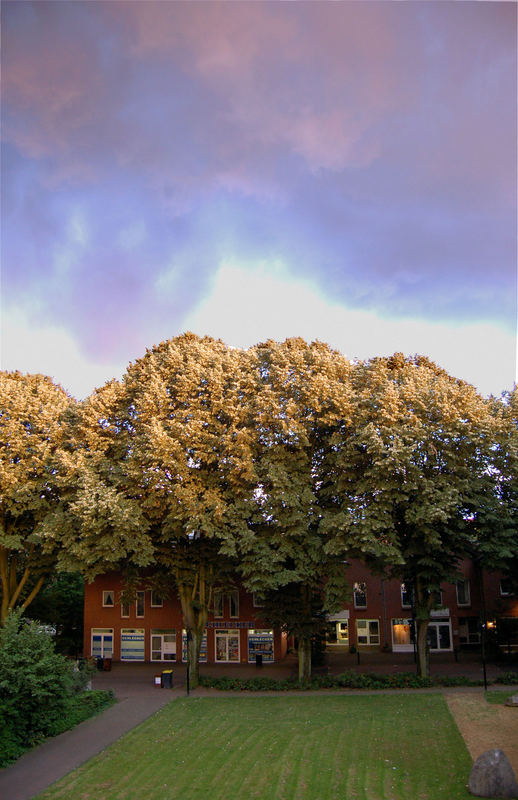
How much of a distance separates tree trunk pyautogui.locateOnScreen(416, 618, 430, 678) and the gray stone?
16024mm

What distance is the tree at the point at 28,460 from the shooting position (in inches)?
1284

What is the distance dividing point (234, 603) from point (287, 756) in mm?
24446

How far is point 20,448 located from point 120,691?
1334 centimetres

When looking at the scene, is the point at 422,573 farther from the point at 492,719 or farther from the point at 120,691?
the point at 120,691

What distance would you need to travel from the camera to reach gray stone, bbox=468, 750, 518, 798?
48.6ft

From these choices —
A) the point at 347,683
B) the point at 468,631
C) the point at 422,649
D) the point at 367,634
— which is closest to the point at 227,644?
the point at 367,634

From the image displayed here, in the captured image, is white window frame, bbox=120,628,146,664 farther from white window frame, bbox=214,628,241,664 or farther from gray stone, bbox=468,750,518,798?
gray stone, bbox=468,750,518,798

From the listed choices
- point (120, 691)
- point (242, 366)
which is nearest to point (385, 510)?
point (242, 366)

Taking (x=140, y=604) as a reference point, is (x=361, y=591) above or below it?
above

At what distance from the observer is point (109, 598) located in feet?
149

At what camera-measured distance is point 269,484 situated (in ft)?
97.3

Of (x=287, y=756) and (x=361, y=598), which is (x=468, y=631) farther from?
(x=287, y=756)

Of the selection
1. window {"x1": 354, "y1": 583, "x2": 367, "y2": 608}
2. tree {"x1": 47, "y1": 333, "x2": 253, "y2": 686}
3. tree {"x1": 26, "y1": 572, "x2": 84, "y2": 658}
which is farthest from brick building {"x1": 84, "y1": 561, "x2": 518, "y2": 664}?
tree {"x1": 47, "y1": 333, "x2": 253, "y2": 686}

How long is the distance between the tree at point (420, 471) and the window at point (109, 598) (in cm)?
2223
